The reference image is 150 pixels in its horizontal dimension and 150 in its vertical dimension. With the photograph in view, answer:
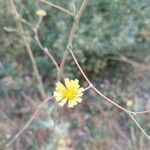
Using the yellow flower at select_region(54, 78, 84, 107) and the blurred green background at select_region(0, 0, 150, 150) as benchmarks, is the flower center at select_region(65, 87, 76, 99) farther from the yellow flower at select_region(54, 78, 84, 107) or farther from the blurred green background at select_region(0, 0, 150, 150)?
the blurred green background at select_region(0, 0, 150, 150)

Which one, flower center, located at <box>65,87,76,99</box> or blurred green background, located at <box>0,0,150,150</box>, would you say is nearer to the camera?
flower center, located at <box>65,87,76,99</box>

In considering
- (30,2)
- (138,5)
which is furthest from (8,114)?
(138,5)

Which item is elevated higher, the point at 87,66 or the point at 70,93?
the point at 70,93

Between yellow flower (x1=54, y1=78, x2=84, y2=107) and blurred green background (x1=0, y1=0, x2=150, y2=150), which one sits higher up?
yellow flower (x1=54, y1=78, x2=84, y2=107)

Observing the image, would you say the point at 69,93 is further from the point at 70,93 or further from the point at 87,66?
the point at 87,66

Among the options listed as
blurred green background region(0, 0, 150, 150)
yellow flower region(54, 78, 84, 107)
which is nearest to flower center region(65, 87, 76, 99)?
yellow flower region(54, 78, 84, 107)

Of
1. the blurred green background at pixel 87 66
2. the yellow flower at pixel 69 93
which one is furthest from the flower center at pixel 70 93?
the blurred green background at pixel 87 66

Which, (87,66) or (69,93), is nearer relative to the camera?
(69,93)

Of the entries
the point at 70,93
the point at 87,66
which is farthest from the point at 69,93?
the point at 87,66

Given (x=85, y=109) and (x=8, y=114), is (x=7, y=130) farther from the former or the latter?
(x=85, y=109)
